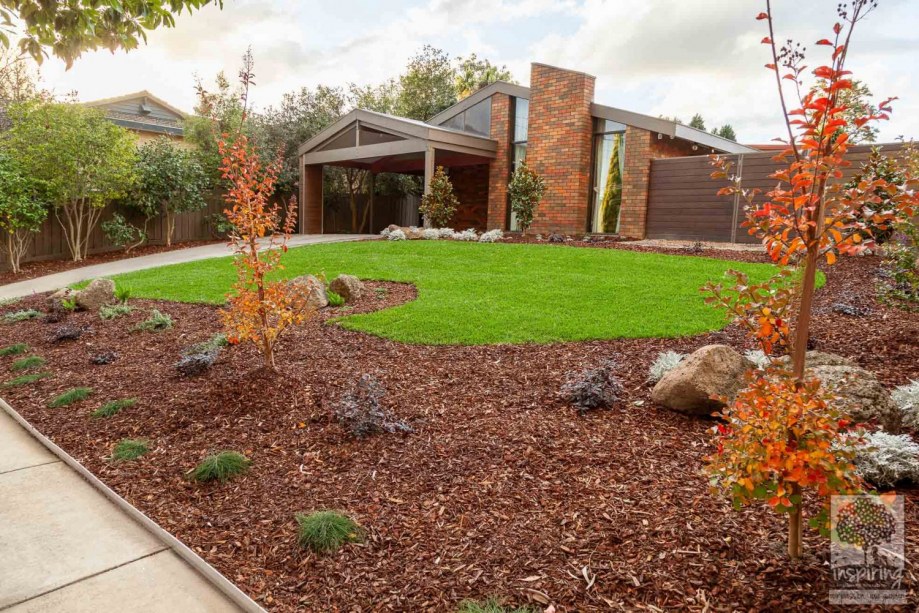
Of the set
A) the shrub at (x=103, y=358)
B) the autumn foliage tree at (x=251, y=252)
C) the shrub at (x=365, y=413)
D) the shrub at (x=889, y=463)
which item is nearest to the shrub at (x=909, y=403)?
the shrub at (x=889, y=463)

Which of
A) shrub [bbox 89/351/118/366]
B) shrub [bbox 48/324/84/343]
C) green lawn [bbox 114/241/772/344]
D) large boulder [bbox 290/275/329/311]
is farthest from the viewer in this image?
large boulder [bbox 290/275/329/311]

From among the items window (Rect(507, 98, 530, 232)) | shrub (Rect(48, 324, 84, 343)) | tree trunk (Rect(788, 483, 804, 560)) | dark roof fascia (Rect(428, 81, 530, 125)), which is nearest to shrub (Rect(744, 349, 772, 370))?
tree trunk (Rect(788, 483, 804, 560))

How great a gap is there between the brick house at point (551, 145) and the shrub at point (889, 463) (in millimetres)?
11640

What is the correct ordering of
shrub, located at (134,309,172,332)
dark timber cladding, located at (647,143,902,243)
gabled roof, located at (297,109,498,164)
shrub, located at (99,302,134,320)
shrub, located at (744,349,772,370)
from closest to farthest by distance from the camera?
shrub, located at (744,349,772,370)
shrub, located at (134,309,172,332)
shrub, located at (99,302,134,320)
dark timber cladding, located at (647,143,902,243)
gabled roof, located at (297,109,498,164)

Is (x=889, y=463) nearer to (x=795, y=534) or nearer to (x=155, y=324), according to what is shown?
(x=795, y=534)

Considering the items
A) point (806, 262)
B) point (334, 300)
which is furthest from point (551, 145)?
point (806, 262)

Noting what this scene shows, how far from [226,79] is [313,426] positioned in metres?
18.7

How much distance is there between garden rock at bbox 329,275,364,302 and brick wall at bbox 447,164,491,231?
1089 centimetres

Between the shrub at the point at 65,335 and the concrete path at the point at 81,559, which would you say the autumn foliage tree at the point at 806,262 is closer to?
the concrete path at the point at 81,559

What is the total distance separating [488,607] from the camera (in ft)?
6.43

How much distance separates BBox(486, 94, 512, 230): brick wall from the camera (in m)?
16.1

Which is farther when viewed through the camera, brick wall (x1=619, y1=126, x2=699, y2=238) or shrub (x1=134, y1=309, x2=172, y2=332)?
brick wall (x1=619, y1=126, x2=699, y2=238)

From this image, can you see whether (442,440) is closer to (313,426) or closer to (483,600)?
(313,426)

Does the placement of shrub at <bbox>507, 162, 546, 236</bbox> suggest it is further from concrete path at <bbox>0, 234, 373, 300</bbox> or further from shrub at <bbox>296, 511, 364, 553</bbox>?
shrub at <bbox>296, 511, 364, 553</bbox>
